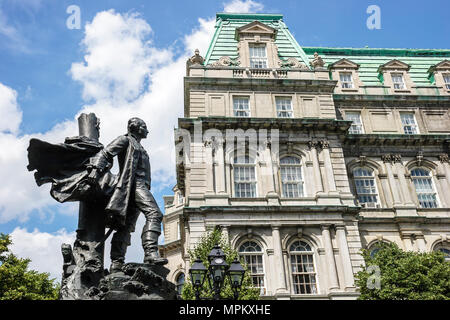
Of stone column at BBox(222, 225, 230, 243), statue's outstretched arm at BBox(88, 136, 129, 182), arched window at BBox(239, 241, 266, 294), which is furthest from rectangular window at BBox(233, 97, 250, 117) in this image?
statue's outstretched arm at BBox(88, 136, 129, 182)

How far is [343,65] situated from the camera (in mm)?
33625

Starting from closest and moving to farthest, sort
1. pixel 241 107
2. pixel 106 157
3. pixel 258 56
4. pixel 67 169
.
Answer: pixel 67 169
pixel 106 157
pixel 241 107
pixel 258 56

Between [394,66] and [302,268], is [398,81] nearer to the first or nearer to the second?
[394,66]

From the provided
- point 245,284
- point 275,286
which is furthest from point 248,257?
point 245,284

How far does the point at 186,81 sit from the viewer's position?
91.5 feet

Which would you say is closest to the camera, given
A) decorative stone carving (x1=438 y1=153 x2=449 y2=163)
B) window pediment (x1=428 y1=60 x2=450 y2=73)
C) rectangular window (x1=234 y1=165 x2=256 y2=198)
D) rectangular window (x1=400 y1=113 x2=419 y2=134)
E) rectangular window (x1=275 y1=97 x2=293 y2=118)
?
rectangular window (x1=234 y1=165 x2=256 y2=198)

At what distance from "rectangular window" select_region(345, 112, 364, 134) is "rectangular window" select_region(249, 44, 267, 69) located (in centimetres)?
750

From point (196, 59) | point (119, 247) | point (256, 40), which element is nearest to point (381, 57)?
point (256, 40)

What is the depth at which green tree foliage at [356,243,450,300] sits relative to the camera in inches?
690

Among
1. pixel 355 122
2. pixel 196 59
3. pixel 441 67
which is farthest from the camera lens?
pixel 441 67

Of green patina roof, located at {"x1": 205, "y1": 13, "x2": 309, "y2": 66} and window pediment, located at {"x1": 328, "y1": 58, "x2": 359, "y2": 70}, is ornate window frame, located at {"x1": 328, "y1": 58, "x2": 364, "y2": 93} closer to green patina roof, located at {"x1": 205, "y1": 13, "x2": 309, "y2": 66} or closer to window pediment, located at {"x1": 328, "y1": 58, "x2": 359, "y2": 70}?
window pediment, located at {"x1": 328, "y1": 58, "x2": 359, "y2": 70}

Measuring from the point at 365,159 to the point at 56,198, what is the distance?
25607mm

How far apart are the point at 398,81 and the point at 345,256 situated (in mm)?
17402

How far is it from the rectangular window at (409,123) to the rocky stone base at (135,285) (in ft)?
94.4
